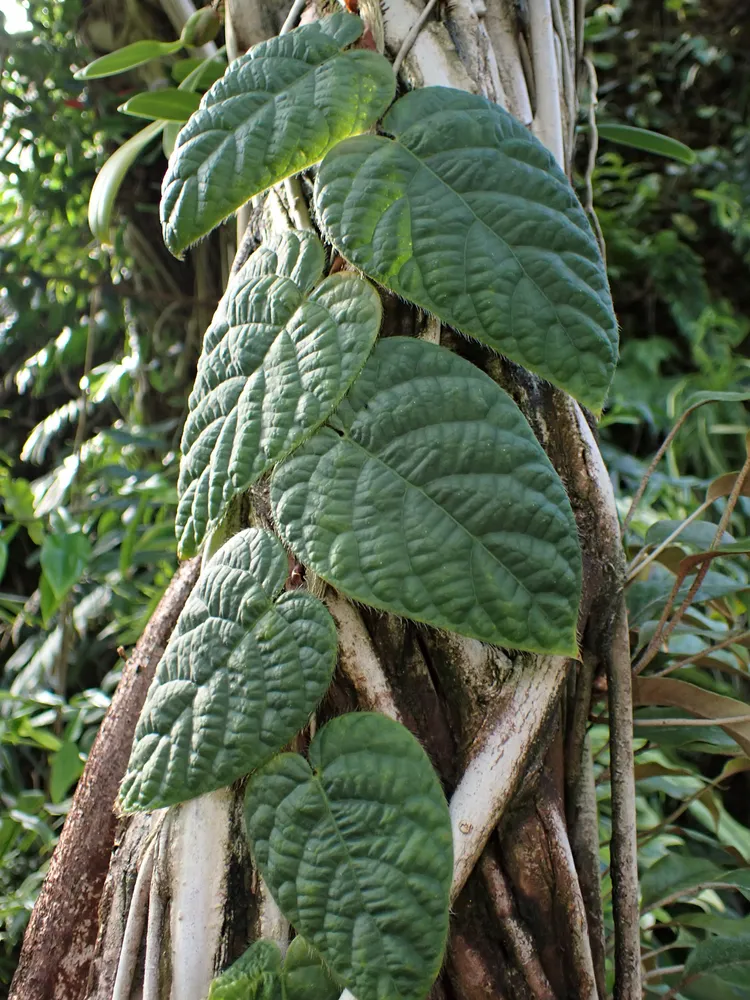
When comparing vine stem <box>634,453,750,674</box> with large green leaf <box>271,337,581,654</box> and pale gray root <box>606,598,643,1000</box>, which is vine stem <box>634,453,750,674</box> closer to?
pale gray root <box>606,598,643,1000</box>

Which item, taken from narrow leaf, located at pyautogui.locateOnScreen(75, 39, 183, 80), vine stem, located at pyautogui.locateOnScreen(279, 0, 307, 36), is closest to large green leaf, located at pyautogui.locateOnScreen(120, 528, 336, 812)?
vine stem, located at pyautogui.locateOnScreen(279, 0, 307, 36)

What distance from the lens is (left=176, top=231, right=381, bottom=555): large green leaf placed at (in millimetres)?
412

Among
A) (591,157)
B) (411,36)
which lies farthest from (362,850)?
(591,157)

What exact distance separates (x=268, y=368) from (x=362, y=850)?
27 centimetres

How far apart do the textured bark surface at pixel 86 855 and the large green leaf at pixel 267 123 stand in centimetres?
25

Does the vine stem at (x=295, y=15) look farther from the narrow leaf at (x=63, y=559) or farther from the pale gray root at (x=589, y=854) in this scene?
the narrow leaf at (x=63, y=559)

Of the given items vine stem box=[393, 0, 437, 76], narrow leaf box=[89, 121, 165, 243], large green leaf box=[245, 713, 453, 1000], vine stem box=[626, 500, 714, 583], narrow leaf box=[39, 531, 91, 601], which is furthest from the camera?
narrow leaf box=[39, 531, 91, 601]

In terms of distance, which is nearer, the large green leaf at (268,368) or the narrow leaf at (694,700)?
the large green leaf at (268,368)

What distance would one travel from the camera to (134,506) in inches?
50.3

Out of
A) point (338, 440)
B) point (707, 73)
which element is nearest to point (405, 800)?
point (338, 440)

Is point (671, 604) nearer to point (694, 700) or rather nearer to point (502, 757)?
point (694, 700)

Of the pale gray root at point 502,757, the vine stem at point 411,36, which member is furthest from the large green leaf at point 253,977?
the vine stem at point 411,36

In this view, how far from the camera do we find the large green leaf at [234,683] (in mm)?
389

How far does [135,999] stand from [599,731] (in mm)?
746
